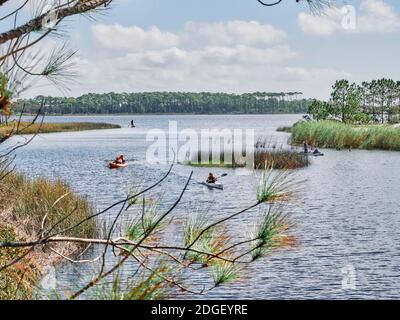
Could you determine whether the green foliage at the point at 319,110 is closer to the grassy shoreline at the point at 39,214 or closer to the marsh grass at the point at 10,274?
the grassy shoreline at the point at 39,214

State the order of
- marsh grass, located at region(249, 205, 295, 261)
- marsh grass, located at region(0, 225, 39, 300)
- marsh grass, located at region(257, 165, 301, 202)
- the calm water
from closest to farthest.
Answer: marsh grass, located at region(257, 165, 301, 202), marsh grass, located at region(249, 205, 295, 261), marsh grass, located at region(0, 225, 39, 300), the calm water

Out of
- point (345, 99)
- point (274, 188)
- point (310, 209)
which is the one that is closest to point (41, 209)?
point (274, 188)

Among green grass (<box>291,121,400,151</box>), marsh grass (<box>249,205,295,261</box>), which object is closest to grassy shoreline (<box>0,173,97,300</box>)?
marsh grass (<box>249,205,295,261</box>)

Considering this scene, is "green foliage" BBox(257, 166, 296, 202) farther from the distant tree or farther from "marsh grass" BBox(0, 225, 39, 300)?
the distant tree

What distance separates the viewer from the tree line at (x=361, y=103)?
2466 centimetres

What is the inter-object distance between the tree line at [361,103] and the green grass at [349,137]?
3.73 m

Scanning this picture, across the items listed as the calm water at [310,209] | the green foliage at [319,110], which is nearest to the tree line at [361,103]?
the green foliage at [319,110]

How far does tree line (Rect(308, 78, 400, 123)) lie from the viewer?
24.7 meters

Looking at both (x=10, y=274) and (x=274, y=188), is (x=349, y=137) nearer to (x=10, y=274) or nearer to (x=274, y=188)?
(x=10, y=274)

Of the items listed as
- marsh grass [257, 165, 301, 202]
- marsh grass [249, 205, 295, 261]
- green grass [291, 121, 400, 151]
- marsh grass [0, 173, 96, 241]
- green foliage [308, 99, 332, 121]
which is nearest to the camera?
marsh grass [257, 165, 301, 202]

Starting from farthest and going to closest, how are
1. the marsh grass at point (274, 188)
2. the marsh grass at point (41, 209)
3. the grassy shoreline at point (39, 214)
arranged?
the marsh grass at point (41, 209) < the grassy shoreline at point (39, 214) < the marsh grass at point (274, 188)

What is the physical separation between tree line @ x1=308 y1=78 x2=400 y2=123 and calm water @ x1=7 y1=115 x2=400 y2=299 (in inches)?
215
